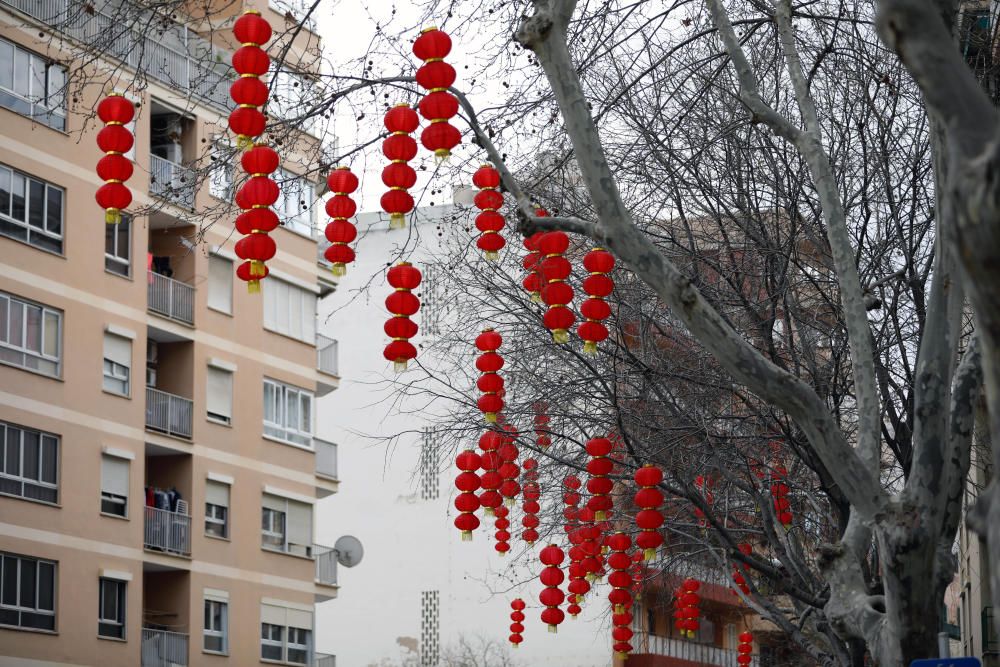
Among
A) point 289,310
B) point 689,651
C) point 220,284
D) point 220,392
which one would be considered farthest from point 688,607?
point 689,651

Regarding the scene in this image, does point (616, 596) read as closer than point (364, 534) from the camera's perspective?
Yes

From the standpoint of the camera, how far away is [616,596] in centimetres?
1736

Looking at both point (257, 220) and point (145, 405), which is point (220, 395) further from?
point (257, 220)

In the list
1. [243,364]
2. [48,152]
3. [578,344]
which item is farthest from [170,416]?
[578,344]

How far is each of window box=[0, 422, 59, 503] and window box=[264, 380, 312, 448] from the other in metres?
7.84

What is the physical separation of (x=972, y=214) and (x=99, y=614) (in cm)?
2737

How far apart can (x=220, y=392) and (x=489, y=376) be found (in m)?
21.4

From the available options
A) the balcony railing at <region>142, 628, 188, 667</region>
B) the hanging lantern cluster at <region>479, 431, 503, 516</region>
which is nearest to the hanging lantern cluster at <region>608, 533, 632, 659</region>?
the hanging lantern cluster at <region>479, 431, 503, 516</region>

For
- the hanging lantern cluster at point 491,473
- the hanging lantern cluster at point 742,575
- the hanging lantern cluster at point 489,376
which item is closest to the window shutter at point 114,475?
the hanging lantern cluster at point 742,575

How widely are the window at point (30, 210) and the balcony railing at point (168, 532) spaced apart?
5.96 metres

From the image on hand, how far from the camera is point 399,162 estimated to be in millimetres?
11375

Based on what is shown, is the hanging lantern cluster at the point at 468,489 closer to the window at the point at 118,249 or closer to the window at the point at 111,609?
the window at the point at 111,609

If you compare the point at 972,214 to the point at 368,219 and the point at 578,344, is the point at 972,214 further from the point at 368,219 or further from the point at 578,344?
the point at 368,219

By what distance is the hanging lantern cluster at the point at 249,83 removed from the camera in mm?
10492
